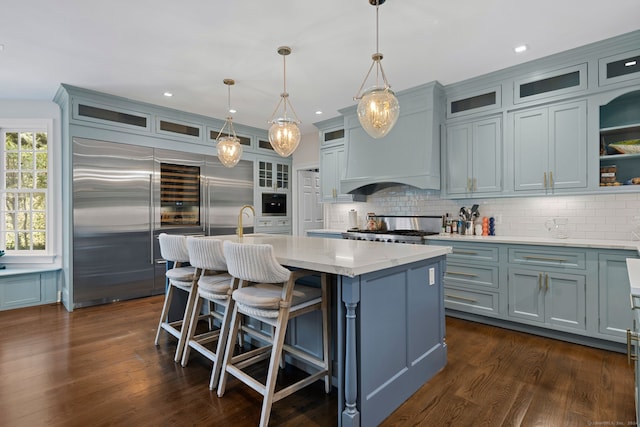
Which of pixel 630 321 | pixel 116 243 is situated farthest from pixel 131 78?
pixel 630 321

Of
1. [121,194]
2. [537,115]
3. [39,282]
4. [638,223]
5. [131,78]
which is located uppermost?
[131,78]

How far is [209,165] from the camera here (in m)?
5.38

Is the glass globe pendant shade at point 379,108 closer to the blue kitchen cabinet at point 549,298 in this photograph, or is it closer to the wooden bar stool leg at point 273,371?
the wooden bar stool leg at point 273,371

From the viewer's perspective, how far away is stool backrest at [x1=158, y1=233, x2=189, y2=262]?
278 centimetres

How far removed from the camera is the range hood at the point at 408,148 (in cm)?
404

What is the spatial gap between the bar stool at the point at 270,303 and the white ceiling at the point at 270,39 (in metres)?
1.92

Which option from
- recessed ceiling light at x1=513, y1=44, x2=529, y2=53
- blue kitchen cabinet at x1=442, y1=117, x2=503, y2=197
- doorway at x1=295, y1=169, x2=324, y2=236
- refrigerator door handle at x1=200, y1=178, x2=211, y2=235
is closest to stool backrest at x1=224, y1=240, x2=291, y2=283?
blue kitchen cabinet at x1=442, y1=117, x2=503, y2=197

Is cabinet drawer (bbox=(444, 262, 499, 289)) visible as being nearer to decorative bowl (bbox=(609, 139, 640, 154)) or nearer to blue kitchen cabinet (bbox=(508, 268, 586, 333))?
blue kitchen cabinet (bbox=(508, 268, 586, 333))

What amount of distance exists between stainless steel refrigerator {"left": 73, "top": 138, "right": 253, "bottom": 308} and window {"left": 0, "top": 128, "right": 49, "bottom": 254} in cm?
81

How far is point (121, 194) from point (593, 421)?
16.9 feet

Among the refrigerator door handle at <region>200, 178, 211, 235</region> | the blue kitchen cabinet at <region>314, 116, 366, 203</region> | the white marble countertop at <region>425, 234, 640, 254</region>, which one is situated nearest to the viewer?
the white marble countertop at <region>425, 234, 640, 254</region>

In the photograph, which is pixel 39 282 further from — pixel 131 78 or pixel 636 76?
pixel 636 76

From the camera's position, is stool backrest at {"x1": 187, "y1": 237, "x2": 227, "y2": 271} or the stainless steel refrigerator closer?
stool backrest at {"x1": 187, "y1": 237, "x2": 227, "y2": 271}

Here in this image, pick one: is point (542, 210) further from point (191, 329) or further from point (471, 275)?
point (191, 329)
